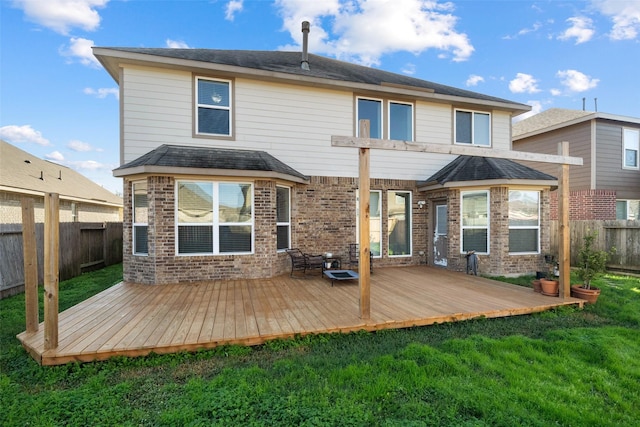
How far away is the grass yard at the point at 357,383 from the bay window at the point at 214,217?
351 centimetres

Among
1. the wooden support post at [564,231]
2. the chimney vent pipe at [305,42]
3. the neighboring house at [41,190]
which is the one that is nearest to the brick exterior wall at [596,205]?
the wooden support post at [564,231]

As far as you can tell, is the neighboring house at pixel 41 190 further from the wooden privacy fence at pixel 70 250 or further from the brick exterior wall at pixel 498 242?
the brick exterior wall at pixel 498 242

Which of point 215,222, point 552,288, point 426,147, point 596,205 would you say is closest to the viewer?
point 426,147

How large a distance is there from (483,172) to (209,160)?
300 inches

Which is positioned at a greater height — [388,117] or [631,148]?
[388,117]

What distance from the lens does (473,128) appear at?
9984 mm

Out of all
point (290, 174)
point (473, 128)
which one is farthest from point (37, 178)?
point (473, 128)

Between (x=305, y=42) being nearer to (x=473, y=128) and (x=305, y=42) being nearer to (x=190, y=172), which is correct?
(x=190, y=172)

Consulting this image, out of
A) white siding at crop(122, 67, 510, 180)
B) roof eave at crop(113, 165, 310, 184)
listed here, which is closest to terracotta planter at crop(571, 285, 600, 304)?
white siding at crop(122, 67, 510, 180)

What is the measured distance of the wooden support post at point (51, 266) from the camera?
128 inches

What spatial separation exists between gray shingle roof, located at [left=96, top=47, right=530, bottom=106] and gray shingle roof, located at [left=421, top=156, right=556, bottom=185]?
246 centimetres

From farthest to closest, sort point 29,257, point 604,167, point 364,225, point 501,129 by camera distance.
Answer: point 604,167
point 501,129
point 364,225
point 29,257

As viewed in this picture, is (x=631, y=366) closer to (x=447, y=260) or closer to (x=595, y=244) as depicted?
(x=447, y=260)

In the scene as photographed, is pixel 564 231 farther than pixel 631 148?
No
